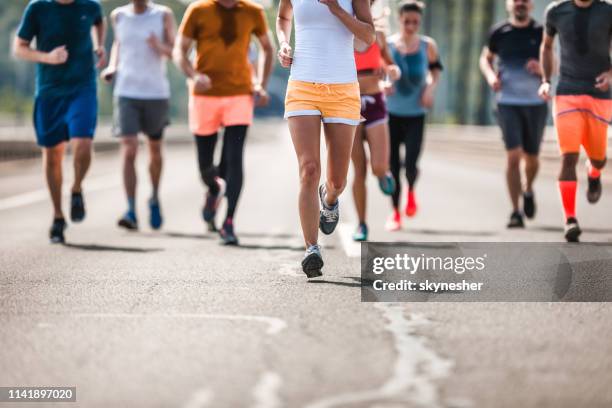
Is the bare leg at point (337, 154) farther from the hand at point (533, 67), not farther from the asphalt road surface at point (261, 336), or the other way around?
the hand at point (533, 67)

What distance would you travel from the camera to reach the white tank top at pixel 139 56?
10289 millimetres

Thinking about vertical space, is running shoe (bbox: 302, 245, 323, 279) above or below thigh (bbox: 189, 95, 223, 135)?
below

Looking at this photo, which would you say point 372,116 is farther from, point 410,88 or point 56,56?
point 56,56

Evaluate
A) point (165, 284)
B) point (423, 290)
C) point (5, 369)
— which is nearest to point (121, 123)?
point (165, 284)

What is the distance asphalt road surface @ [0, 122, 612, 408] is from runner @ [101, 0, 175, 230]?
1681mm

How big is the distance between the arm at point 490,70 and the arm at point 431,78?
44 cm

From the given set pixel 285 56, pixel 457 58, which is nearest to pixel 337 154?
pixel 285 56

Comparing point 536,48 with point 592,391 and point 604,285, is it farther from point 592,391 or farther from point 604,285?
point 592,391

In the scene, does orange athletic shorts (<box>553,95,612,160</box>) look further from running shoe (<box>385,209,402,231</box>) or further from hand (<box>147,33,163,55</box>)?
hand (<box>147,33,163,55</box>)

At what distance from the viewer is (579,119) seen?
28.7 feet

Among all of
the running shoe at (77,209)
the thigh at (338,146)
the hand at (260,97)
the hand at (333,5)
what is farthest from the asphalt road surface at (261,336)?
the hand at (333,5)

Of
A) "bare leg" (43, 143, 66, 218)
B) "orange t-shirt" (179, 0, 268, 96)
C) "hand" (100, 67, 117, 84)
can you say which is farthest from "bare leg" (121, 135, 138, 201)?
"orange t-shirt" (179, 0, 268, 96)

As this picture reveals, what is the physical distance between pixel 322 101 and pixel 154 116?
4.32 meters

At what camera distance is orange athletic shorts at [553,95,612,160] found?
872 cm
